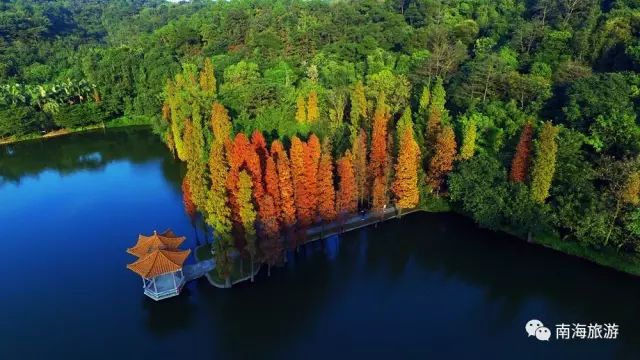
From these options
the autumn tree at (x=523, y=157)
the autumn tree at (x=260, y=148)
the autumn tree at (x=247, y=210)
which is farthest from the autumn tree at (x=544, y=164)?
the autumn tree at (x=247, y=210)

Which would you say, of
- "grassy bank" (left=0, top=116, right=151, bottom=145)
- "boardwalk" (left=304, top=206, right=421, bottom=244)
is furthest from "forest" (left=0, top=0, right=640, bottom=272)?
"boardwalk" (left=304, top=206, right=421, bottom=244)

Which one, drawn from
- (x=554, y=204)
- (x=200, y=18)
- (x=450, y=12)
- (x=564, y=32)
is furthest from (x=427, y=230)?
(x=200, y=18)

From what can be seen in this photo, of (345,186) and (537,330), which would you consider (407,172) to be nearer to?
(345,186)

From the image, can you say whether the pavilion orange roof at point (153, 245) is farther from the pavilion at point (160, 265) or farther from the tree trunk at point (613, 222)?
the tree trunk at point (613, 222)

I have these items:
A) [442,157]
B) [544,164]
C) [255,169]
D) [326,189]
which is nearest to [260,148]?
[255,169]

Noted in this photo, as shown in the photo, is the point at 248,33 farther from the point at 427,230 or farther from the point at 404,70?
the point at 427,230

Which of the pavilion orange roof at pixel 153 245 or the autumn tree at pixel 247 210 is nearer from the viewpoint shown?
the autumn tree at pixel 247 210
